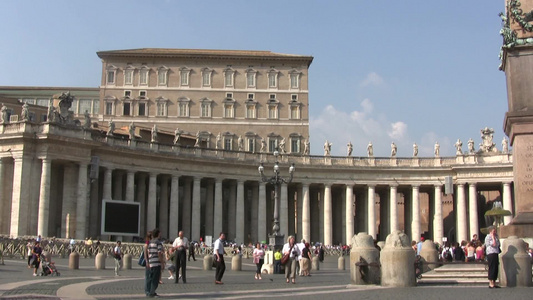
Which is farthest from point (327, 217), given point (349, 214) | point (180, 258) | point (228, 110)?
point (180, 258)

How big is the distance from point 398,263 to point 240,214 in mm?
51939

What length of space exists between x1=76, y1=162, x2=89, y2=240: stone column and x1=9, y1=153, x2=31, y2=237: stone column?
14.2 feet

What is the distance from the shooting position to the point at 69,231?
58281 millimetres

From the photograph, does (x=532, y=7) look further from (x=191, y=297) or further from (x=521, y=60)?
(x=191, y=297)

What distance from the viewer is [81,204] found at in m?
58.8

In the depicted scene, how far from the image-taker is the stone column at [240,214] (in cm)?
7256

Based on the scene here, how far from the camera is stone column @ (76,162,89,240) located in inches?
2295

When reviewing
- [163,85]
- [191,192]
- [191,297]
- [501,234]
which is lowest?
[191,297]

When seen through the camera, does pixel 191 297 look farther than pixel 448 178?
No

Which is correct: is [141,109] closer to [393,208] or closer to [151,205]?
[151,205]

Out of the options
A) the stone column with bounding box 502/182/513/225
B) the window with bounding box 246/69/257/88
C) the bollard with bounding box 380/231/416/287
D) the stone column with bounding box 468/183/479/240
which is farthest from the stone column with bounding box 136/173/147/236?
the bollard with bounding box 380/231/416/287

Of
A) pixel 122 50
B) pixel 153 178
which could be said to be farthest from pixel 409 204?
pixel 122 50

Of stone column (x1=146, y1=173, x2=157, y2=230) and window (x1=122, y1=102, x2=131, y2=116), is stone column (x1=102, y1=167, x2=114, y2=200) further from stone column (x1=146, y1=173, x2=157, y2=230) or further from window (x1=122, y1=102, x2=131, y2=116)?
window (x1=122, y1=102, x2=131, y2=116)

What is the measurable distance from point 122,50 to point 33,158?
4669 cm
